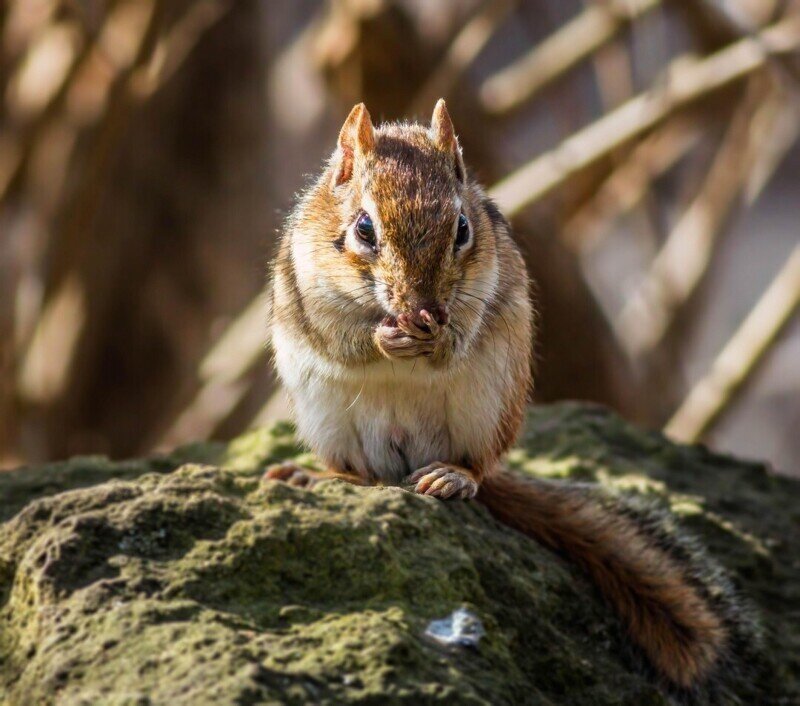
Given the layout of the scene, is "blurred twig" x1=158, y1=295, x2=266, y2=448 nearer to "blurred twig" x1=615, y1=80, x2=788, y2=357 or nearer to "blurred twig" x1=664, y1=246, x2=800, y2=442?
"blurred twig" x1=615, y1=80, x2=788, y2=357

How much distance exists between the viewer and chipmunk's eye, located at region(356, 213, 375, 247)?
3.28 m

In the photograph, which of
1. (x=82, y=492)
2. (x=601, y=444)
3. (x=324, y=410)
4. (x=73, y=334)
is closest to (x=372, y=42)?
(x=73, y=334)

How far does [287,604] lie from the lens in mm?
2520

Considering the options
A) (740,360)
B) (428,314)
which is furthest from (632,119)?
(428,314)

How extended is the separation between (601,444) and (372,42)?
3.28m

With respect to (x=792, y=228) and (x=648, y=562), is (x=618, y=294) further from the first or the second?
(x=648, y=562)

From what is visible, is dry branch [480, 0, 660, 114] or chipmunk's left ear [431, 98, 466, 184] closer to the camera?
chipmunk's left ear [431, 98, 466, 184]

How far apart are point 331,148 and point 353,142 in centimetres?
417

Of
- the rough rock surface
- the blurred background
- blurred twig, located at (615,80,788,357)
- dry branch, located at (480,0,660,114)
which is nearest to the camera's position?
the rough rock surface

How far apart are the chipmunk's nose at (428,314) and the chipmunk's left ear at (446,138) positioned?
0.49 meters

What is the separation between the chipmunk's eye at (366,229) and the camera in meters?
3.28

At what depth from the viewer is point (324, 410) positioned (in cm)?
354

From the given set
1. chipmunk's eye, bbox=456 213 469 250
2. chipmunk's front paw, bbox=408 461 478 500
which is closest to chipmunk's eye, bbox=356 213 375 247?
chipmunk's eye, bbox=456 213 469 250

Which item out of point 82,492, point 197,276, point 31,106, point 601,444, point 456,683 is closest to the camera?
point 456,683
